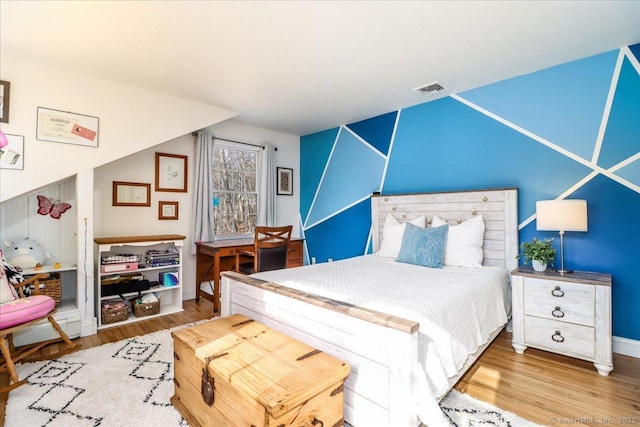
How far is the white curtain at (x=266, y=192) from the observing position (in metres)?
4.74

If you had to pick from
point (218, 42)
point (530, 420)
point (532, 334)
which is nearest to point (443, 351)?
point (530, 420)

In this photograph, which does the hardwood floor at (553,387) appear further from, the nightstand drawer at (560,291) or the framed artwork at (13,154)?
the framed artwork at (13,154)

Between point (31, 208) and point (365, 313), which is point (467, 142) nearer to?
point (365, 313)

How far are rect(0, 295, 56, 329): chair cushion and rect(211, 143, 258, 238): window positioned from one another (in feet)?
7.11

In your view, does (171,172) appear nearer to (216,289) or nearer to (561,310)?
(216,289)

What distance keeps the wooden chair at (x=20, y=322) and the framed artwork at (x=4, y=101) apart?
1.21m

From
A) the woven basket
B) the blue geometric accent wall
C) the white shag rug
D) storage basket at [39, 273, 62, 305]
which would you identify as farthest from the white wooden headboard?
storage basket at [39, 273, 62, 305]

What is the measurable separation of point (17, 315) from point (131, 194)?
1779 millimetres

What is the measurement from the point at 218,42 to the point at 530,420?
3.17 m

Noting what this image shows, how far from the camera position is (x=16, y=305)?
212cm

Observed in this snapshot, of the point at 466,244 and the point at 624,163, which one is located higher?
the point at 624,163

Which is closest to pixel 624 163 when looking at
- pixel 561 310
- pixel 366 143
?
pixel 561 310

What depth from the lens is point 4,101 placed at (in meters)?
2.46

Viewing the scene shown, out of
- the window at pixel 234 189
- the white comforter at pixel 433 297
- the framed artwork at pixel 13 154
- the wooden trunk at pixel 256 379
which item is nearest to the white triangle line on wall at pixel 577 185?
the white comforter at pixel 433 297
